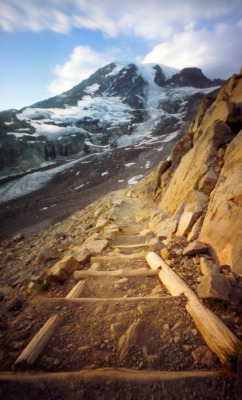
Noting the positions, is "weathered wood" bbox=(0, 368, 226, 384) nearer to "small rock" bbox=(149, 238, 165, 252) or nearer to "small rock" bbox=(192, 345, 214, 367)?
"small rock" bbox=(192, 345, 214, 367)

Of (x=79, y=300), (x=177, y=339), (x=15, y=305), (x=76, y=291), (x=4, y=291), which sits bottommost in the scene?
(x=4, y=291)

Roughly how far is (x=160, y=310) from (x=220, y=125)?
8.55 meters

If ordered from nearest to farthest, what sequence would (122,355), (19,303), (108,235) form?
(122,355), (19,303), (108,235)

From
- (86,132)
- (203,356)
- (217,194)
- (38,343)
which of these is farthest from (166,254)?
(86,132)

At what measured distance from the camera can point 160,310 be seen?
301cm

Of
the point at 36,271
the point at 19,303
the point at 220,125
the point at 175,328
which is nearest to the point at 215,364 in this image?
the point at 175,328

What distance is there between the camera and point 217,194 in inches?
216

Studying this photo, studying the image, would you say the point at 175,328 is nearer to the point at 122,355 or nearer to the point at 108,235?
the point at 122,355

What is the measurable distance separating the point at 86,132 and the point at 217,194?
309 feet

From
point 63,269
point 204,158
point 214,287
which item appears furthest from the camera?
point 204,158

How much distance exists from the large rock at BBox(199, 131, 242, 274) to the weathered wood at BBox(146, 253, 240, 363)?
122 centimetres

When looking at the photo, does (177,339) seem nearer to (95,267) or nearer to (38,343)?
(38,343)

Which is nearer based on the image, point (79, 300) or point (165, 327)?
point (165, 327)

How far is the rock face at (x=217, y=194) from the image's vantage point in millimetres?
4027
